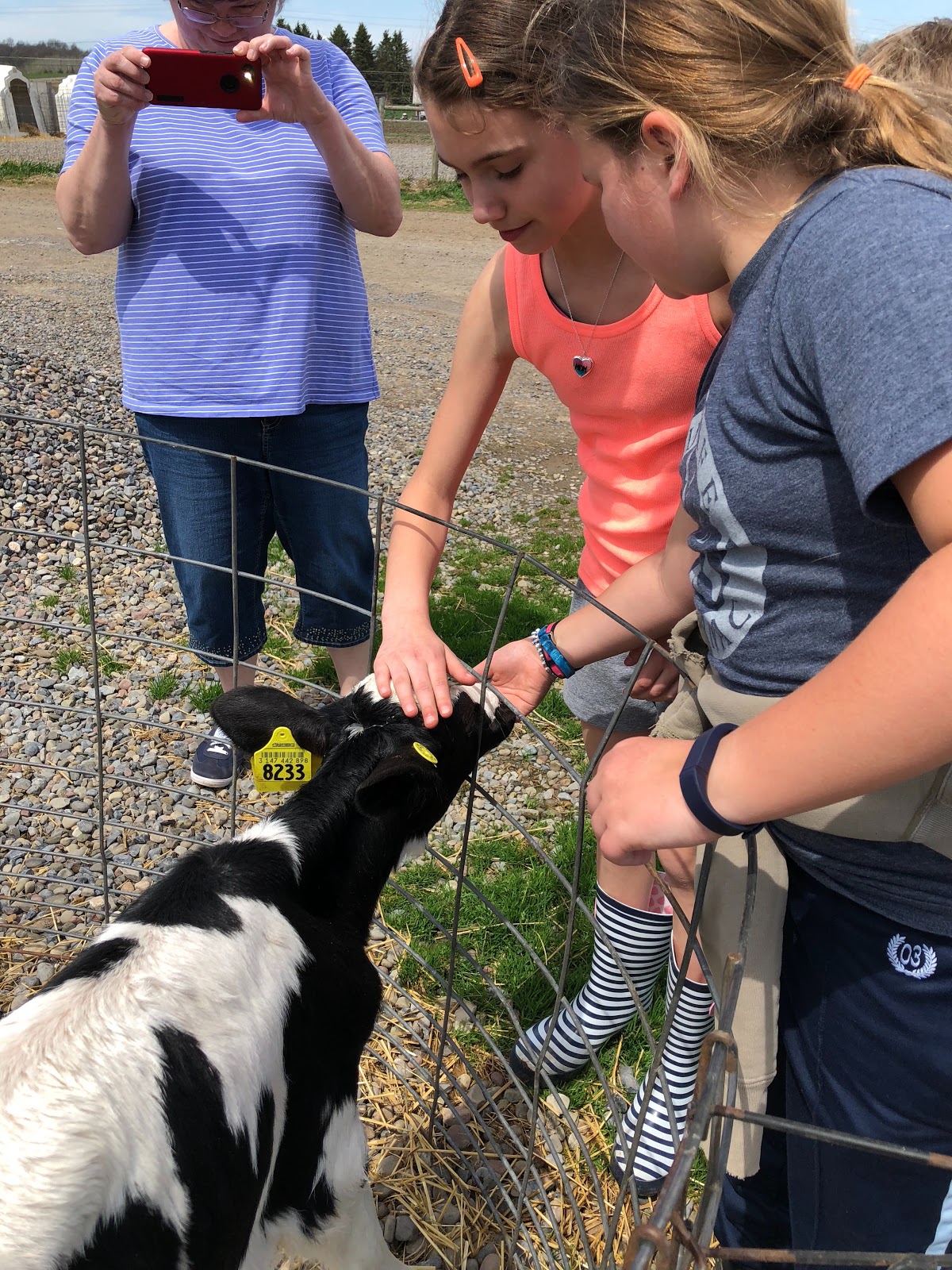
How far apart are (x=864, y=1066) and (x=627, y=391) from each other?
4.34 feet

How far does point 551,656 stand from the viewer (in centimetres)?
203

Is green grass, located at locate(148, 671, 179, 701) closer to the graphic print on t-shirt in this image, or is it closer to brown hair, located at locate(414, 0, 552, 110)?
brown hair, located at locate(414, 0, 552, 110)

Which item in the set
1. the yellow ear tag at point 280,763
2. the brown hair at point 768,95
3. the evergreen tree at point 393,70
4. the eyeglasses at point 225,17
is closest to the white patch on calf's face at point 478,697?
the yellow ear tag at point 280,763

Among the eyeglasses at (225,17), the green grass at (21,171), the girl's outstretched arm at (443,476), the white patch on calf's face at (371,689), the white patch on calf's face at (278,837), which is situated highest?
the eyeglasses at (225,17)

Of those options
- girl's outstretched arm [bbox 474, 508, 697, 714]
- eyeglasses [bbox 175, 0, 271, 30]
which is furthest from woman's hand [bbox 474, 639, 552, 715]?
eyeglasses [bbox 175, 0, 271, 30]

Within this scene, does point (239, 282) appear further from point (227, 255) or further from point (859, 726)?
point (859, 726)

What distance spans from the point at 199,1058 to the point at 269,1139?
0.29 m

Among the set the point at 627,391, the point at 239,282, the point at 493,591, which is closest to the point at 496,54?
the point at 627,391

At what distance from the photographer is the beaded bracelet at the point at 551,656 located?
201 centimetres

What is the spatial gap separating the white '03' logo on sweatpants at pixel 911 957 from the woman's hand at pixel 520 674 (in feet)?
2.96

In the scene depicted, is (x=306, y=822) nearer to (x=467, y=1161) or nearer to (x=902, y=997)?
(x=467, y=1161)

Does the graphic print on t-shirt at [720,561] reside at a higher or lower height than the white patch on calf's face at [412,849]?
higher

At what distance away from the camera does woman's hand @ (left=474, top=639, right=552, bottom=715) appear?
6.79ft

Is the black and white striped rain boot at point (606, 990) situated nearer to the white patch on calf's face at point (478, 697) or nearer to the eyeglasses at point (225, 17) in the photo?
the white patch on calf's face at point (478, 697)
